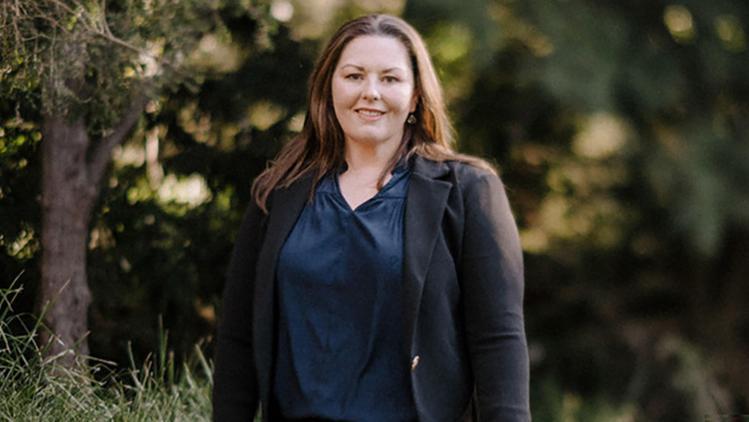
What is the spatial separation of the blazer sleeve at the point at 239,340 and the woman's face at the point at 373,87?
0.99 ft

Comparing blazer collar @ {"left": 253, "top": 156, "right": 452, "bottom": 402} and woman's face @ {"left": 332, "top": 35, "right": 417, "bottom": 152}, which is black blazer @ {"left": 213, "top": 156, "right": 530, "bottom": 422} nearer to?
blazer collar @ {"left": 253, "top": 156, "right": 452, "bottom": 402}

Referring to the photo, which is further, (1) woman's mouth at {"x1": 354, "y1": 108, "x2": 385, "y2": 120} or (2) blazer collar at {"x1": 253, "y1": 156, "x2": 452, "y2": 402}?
(1) woman's mouth at {"x1": 354, "y1": 108, "x2": 385, "y2": 120}

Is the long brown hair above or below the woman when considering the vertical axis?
above

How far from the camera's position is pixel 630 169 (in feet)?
20.8

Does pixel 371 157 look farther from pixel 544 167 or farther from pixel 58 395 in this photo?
→ pixel 544 167

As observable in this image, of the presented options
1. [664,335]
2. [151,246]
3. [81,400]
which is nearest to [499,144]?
[664,335]

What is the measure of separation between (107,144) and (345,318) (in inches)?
118

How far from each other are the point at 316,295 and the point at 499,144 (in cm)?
493

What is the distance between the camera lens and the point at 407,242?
2.68 meters

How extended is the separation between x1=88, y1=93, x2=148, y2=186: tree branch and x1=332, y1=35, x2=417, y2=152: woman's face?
268 centimetres

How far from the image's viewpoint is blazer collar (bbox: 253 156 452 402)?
263 centimetres

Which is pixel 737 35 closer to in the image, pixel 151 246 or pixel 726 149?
pixel 726 149

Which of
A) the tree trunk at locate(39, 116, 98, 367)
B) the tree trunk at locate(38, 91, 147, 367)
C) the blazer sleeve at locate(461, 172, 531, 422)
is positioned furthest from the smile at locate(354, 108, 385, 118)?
the tree trunk at locate(39, 116, 98, 367)

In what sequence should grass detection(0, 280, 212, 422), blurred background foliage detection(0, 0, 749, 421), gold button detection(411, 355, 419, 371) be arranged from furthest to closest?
blurred background foliage detection(0, 0, 749, 421) < grass detection(0, 280, 212, 422) < gold button detection(411, 355, 419, 371)
